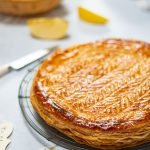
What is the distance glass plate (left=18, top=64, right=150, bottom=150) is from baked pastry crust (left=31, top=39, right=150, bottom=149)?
0.02m

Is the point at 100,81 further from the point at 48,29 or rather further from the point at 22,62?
the point at 48,29

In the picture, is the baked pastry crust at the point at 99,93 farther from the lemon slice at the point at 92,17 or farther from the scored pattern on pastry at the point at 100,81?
the lemon slice at the point at 92,17

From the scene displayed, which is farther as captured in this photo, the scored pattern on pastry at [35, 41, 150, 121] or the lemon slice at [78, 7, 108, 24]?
the lemon slice at [78, 7, 108, 24]

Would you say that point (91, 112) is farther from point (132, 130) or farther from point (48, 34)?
point (48, 34)

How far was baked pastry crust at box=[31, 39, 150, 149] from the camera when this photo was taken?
3.28ft

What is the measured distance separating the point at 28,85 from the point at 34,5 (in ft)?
1.97

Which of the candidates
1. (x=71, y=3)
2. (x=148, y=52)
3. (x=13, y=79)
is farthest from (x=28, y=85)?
(x=71, y=3)

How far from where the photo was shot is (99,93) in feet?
3.69

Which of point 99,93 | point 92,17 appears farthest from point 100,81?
point 92,17

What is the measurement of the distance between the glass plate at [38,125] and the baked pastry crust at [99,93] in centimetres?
2

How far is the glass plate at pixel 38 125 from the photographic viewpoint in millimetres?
1033

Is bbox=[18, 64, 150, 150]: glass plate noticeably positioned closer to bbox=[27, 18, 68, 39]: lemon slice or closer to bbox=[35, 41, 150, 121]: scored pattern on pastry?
bbox=[35, 41, 150, 121]: scored pattern on pastry

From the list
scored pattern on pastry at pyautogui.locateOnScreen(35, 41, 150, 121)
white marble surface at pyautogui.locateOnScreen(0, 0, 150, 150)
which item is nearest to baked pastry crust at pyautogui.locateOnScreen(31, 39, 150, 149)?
scored pattern on pastry at pyautogui.locateOnScreen(35, 41, 150, 121)

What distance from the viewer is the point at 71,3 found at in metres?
2.03
